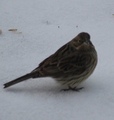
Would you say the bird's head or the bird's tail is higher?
the bird's head

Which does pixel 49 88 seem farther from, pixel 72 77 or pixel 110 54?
pixel 110 54

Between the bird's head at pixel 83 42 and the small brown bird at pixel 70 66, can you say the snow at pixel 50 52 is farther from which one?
the bird's head at pixel 83 42

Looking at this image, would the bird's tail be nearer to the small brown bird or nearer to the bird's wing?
the small brown bird

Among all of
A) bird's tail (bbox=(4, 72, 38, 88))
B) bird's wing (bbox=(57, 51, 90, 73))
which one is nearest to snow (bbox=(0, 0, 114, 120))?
bird's tail (bbox=(4, 72, 38, 88))

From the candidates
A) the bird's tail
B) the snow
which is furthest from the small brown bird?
the snow

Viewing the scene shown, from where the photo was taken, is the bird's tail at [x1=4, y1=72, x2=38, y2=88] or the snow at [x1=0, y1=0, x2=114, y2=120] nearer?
the snow at [x1=0, y1=0, x2=114, y2=120]

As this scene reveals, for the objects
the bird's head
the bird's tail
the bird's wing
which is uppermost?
the bird's head

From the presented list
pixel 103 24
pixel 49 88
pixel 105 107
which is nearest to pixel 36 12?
pixel 103 24

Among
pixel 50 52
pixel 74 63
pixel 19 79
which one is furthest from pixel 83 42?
pixel 50 52
